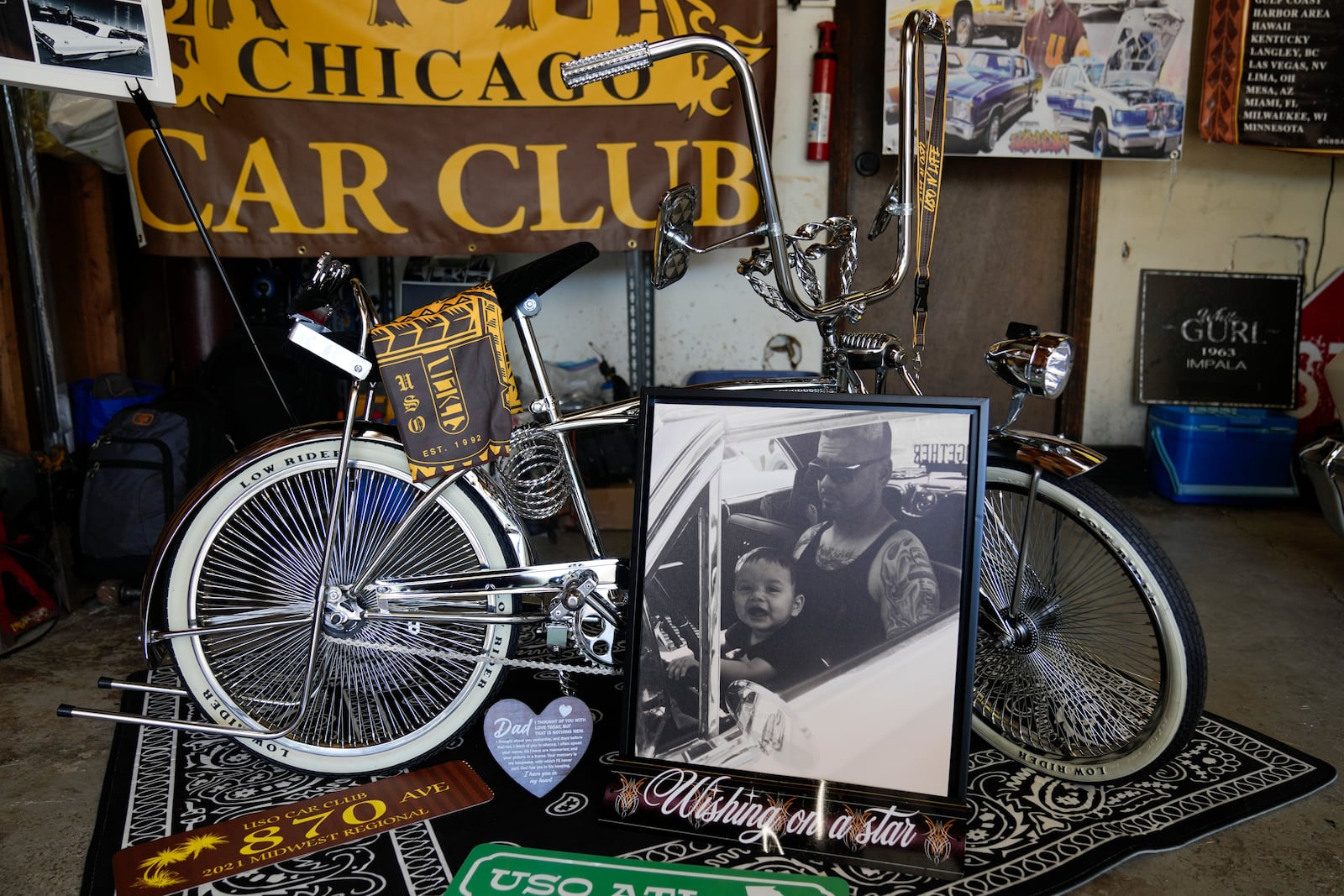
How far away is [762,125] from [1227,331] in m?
2.97

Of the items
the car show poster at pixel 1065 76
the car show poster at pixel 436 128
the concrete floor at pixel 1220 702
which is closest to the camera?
the concrete floor at pixel 1220 702

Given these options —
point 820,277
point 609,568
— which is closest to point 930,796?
point 609,568

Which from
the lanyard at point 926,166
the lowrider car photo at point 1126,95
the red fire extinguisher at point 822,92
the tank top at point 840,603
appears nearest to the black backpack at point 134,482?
the tank top at point 840,603

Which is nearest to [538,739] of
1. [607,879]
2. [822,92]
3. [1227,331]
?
[607,879]

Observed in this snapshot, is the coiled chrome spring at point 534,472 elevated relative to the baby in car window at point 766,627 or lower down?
elevated

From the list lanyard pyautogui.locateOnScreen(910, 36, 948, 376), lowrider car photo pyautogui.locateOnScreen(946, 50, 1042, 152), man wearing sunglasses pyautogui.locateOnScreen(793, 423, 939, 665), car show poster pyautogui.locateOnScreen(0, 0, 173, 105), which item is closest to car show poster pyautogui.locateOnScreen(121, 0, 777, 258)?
car show poster pyautogui.locateOnScreen(0, 0, 173, 105)

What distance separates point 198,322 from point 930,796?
2841mm

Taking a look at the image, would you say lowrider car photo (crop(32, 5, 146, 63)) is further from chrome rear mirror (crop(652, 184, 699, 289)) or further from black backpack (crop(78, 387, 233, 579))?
chrome rear mirror (crop(652, 184, 699, 289))

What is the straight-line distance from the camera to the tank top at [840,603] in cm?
150

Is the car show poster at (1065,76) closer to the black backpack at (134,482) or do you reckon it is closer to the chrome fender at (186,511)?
the chrome fender at (186,511)

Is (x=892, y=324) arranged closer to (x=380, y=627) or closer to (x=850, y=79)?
(x=850, y=79)

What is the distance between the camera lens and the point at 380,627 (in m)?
1.72

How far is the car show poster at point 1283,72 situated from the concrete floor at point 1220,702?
1.39 meters

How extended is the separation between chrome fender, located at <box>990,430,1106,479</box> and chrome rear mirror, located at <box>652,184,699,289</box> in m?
0.64
